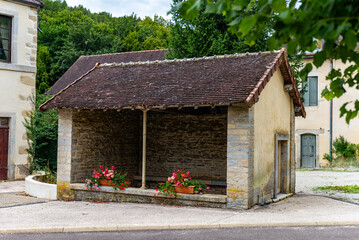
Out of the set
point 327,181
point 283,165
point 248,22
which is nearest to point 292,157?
point 283,165

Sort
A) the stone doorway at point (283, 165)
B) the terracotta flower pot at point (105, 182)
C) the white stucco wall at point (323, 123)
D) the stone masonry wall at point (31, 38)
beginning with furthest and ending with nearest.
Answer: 1. the white stucco wall at point (323, 123)
2. the stone masonry wall at point (31, 38)
3. the stone doorway at point (283, 165)
4. the terracotta flower pot at point (105, 182)

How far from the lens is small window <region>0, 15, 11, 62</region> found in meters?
14.8

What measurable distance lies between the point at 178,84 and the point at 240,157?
2.50m

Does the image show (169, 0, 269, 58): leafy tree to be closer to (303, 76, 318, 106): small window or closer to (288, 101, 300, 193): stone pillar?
(288, 101, 300, 193): stone pillar

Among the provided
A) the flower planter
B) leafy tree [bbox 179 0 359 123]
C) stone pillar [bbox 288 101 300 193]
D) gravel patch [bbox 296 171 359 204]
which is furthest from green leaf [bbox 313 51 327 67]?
stone pillar [bbox 288 101 300 193]

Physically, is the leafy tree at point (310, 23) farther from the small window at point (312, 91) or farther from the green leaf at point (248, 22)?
the small window at point (312, 91)

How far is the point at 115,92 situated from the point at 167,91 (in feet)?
4.99

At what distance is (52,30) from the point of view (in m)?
38.0

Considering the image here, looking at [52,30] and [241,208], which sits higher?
[52,30]

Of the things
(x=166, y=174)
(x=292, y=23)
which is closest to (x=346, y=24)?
(x=292, y=23)

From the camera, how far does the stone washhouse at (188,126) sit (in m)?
9.61

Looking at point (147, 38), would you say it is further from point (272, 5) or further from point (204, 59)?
point (272, 5)

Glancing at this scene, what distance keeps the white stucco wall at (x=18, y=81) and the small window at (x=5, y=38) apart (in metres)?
0.14

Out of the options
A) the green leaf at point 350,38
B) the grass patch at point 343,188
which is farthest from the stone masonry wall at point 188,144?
the green leaf at point 350,38
